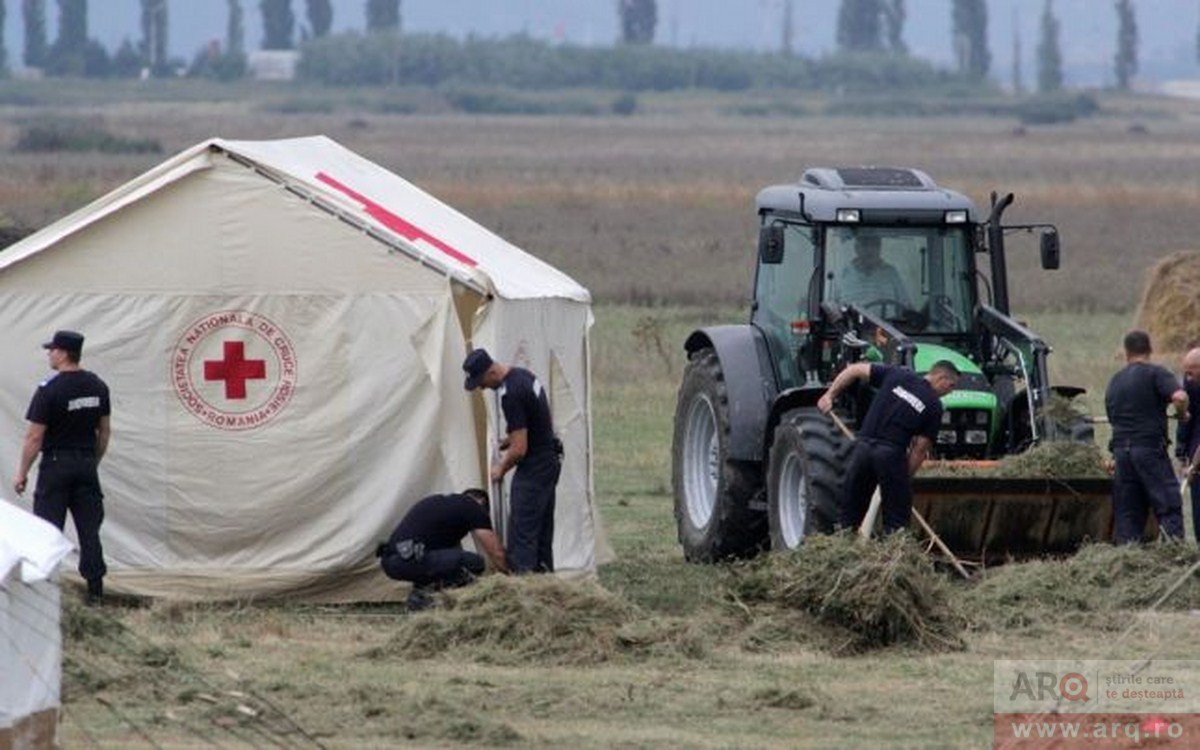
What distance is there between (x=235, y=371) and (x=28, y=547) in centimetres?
507

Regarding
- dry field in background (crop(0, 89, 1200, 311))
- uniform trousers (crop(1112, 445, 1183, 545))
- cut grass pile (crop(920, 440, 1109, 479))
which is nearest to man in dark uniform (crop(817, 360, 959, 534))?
cut grass pile (crop(920, 440, 1109, 479))

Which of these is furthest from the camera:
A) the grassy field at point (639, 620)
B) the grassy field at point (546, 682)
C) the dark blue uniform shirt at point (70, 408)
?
the dark blue uniform shirt at point (70, 408)

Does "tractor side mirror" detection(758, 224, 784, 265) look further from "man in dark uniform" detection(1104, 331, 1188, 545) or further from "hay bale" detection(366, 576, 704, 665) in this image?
"hay bale" detection(366, 576, 704, 665)

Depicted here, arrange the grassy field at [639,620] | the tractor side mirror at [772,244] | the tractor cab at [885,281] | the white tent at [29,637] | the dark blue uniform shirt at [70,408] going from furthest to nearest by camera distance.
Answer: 1. the tractor cab at [885,281]
2. the tractor side mirror at [772,244]
3. the dark blue uniform shirt at [70,408]
4. the grassy field at [639,620]
5. the white tent at [29,637]

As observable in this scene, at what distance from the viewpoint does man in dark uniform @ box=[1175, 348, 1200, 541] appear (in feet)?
50.0

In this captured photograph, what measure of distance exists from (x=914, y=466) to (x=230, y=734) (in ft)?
17.0

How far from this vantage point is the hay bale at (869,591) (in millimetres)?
12836

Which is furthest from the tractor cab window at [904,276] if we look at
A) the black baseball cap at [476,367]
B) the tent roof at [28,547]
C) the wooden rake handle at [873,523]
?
the tent roof at [28,547]

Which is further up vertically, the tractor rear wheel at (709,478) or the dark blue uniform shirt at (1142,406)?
the dark blue uniform shirt at (1142,406)

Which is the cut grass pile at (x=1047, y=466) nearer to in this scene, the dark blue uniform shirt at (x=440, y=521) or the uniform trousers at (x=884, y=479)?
the uniform trousers at (x=884, y=479)

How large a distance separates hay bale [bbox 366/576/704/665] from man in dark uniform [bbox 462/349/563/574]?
1.06 metres

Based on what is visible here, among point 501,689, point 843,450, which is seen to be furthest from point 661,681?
point 843,450

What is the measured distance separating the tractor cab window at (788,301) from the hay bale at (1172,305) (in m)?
12.5

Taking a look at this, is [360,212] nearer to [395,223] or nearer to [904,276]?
[395,223]
